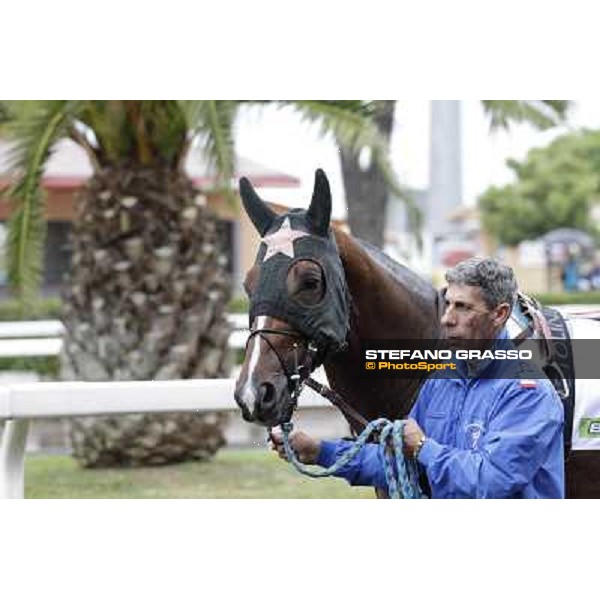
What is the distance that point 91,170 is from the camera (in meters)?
9.16

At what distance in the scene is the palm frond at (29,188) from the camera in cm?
673

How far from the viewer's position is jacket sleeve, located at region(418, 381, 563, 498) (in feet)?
10.4

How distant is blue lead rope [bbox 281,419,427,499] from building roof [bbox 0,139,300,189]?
112cm

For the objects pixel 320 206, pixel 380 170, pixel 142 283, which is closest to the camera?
pixel 320 206

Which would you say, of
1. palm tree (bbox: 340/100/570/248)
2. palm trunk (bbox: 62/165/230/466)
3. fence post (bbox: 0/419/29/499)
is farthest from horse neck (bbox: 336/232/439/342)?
palm trunk (bbox: 62/165/230/466)

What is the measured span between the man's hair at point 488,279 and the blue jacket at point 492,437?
186mm

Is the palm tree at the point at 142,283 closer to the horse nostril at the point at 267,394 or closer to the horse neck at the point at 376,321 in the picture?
the horse neck at the point at 376,321

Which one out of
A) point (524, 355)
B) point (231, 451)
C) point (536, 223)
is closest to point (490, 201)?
point (536, 223)

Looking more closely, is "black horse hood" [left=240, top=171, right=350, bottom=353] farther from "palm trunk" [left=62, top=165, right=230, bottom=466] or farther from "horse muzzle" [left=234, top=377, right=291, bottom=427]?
"palm trunk" [left=62, top=165, right=230, bottom=466]

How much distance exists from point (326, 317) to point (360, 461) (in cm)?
43

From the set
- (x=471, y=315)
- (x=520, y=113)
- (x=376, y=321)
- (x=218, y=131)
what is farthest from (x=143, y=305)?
(x=471, y=315)

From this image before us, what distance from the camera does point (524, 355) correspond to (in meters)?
3.59

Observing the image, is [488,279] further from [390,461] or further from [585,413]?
[585,413]

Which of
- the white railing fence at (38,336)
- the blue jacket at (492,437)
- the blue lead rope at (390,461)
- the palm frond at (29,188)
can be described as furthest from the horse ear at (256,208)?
the white railing fence at (38,336)
